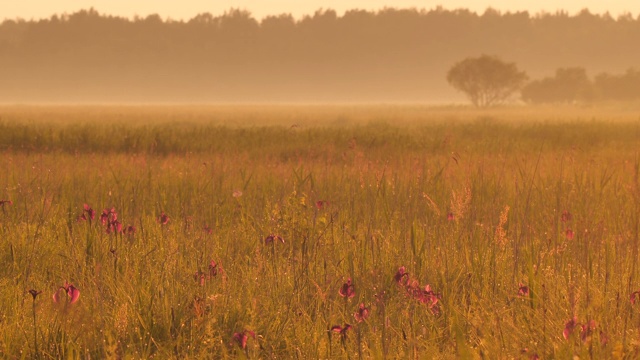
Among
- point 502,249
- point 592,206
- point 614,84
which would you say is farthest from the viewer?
point 614,84

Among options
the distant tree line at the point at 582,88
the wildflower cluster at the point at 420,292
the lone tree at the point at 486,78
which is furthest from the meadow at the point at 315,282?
the distant tree line at the point at 582,88

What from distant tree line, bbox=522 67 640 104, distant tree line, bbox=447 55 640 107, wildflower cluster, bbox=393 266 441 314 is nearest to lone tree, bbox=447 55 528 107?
distant tree line, bbox=447 55 640 107

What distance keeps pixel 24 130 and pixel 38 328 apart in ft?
44.5

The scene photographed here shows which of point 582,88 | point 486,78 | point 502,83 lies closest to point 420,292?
point 486,78

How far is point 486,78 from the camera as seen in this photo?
9281 centimetres

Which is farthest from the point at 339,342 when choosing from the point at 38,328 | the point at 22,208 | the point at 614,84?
the point at 614,84

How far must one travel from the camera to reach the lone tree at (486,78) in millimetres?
92812

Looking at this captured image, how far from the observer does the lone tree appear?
92.8m

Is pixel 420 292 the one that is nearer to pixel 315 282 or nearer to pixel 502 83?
pixel 315 282

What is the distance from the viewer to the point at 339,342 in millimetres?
3553

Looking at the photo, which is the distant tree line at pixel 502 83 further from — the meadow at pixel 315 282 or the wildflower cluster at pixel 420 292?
the wildflower cluster at pixel 420 292

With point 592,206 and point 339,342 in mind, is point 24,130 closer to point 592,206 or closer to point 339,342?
point 592,206

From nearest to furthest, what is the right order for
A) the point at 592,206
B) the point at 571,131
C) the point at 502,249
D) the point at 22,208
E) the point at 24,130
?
the point at 502,249, the point at 22,208, the point at 592,206, the point at 24,130, the point at 571,131

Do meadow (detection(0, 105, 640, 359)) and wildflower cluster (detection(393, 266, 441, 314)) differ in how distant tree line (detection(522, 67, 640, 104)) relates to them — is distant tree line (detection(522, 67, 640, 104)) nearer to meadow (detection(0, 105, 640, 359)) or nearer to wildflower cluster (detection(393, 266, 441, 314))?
meadow (detection(0, 105, 640, 359))
